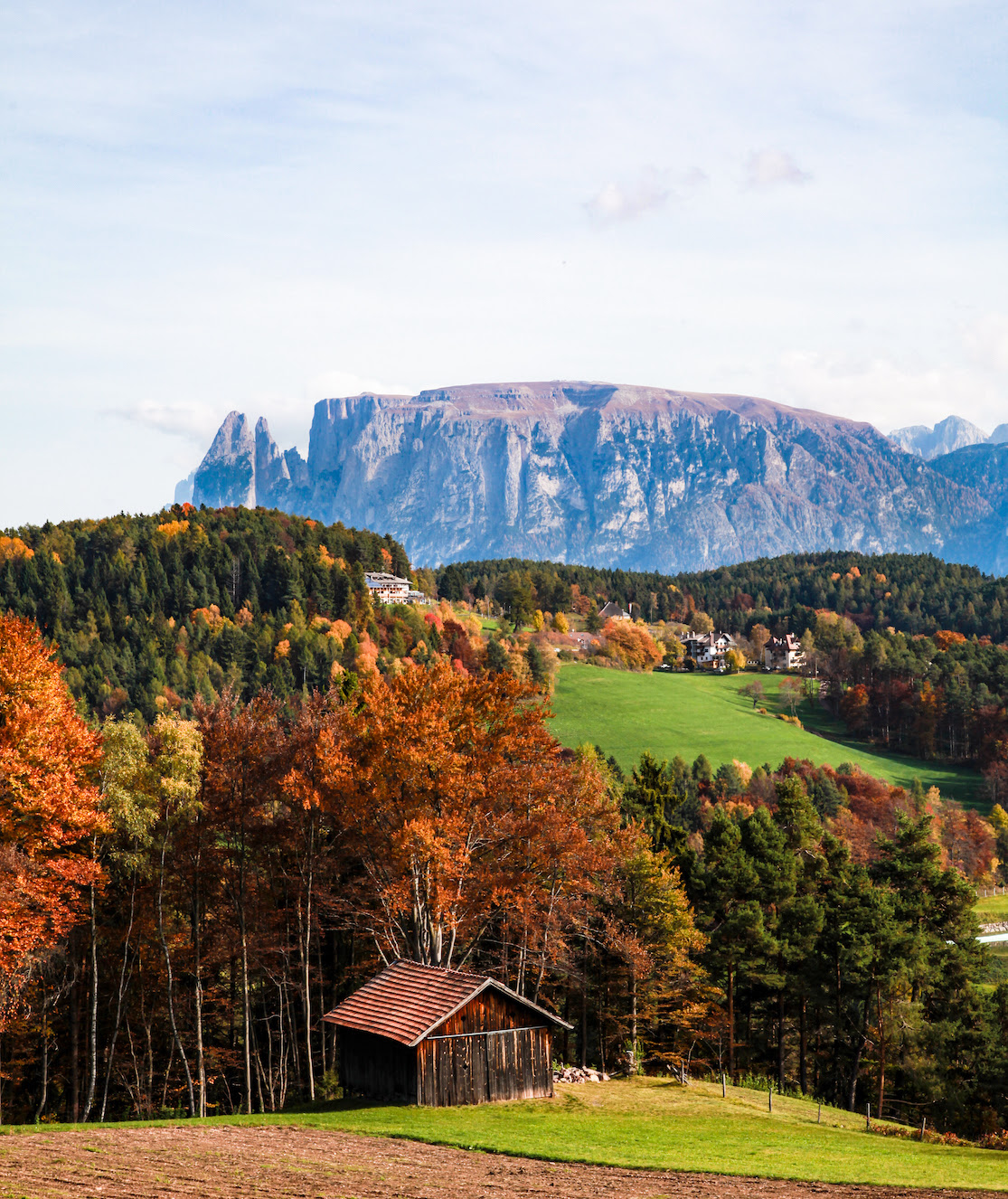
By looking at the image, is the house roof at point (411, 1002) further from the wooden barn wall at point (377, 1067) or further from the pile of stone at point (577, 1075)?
the pile of stone at point (577, 1075)

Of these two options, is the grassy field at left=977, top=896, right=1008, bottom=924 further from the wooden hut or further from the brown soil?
the brown soil

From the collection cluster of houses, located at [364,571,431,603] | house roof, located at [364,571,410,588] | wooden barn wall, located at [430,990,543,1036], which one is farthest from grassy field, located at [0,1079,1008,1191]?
house roof, located at [364,571,410,588]

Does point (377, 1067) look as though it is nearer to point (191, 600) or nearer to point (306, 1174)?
point (306, 1174)

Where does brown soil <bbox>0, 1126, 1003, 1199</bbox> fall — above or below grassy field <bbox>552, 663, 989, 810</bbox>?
above

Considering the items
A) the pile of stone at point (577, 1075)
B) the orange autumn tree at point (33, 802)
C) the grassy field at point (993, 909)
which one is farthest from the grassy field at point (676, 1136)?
the grassy field at point (993, 909)

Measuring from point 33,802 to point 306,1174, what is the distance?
15446 millimetres

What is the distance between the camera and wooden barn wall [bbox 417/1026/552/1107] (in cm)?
3222

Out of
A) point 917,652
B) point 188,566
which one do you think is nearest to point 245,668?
point 188,566

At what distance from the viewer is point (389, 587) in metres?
190

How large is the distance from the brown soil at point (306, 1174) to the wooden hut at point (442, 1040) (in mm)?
6875

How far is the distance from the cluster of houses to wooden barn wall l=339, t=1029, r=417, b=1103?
489 ft

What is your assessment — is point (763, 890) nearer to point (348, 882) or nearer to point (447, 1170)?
point (348, 882)

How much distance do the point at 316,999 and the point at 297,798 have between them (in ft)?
49.3

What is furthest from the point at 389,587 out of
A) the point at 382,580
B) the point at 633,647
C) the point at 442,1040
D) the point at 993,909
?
the point at 442,1040
